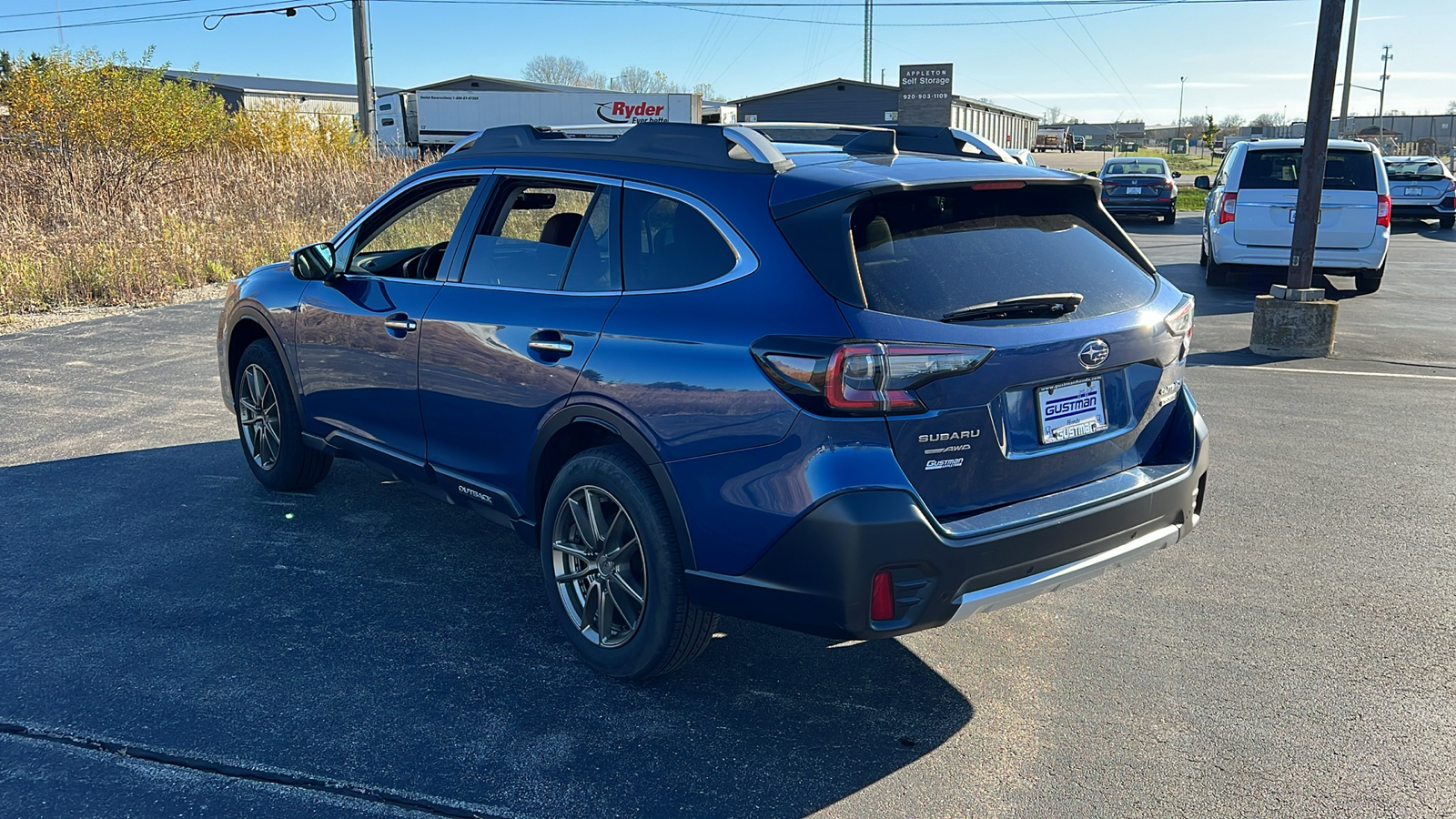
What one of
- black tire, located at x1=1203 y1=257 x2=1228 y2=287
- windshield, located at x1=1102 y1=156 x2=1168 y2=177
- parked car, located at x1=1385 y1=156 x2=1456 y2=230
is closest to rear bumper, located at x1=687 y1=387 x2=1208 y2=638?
black tire, located at x1=1203 y1=257 x2=1228 y2=287

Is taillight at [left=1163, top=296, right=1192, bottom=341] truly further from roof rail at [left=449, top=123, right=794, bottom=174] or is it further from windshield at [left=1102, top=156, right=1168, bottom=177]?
windshield at [left=1102, top=156, right=1168, bottom=177]

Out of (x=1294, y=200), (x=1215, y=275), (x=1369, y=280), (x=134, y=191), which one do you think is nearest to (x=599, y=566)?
(x=1294, y=200)

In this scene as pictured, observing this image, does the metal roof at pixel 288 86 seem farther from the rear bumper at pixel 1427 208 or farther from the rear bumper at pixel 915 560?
the rear bumper at pixel 915 560

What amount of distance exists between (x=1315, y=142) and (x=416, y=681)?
9413 millimetres

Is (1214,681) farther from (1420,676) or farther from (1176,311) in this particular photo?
(1176,311)

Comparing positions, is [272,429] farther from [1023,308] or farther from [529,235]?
[1023,308]

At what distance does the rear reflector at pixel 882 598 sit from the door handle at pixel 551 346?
1347 mm

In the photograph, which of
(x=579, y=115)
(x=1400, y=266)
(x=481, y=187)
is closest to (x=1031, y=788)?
(x=481, y=187)

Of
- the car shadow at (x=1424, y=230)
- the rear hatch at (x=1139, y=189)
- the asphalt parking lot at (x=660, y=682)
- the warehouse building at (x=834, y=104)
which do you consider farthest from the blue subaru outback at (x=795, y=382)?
the warehouse building at (x=834, y=104)

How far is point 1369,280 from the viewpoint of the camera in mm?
13930

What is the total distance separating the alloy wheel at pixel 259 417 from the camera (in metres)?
5.73

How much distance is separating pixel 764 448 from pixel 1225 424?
526cm

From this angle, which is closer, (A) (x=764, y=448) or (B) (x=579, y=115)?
(A) (x=764, y=448)

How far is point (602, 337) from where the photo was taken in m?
3.63
